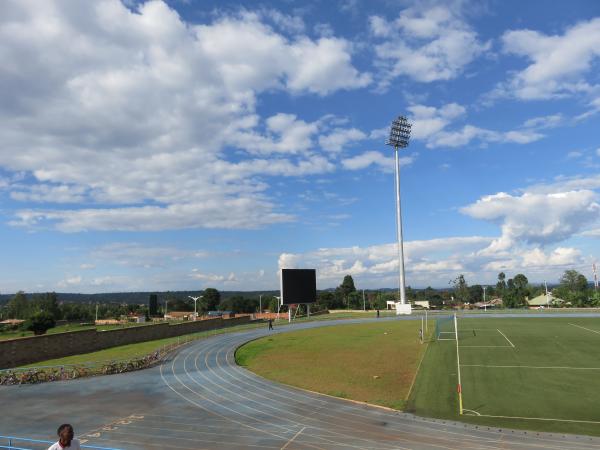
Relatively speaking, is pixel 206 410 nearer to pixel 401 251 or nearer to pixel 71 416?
pixel 71 416

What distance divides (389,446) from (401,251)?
244 feet

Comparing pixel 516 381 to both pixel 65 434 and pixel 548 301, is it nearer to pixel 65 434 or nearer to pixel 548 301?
pixel 65 434

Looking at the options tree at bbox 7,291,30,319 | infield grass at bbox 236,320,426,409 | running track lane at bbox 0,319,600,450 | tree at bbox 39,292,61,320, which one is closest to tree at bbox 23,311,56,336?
infield grass at bbox 236,320,426,409

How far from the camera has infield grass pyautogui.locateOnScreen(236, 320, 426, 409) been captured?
27.8m

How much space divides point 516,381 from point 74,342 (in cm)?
4294

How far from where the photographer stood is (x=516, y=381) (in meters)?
28.8

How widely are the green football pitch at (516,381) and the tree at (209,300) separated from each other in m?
130

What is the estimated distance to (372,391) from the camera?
27.2m

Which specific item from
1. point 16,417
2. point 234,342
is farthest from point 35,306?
point 16,417

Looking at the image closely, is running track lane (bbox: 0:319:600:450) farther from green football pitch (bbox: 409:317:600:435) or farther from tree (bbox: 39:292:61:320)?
tree (bbox: 39:292:61:320)

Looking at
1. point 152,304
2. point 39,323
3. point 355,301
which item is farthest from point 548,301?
point 39,323

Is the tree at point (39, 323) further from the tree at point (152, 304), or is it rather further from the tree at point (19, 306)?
the tree at point (19, 306)

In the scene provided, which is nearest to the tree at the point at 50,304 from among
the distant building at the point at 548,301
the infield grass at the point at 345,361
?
the infield grass at the point at 345,361

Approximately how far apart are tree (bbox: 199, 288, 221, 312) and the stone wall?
102767 millimetres
